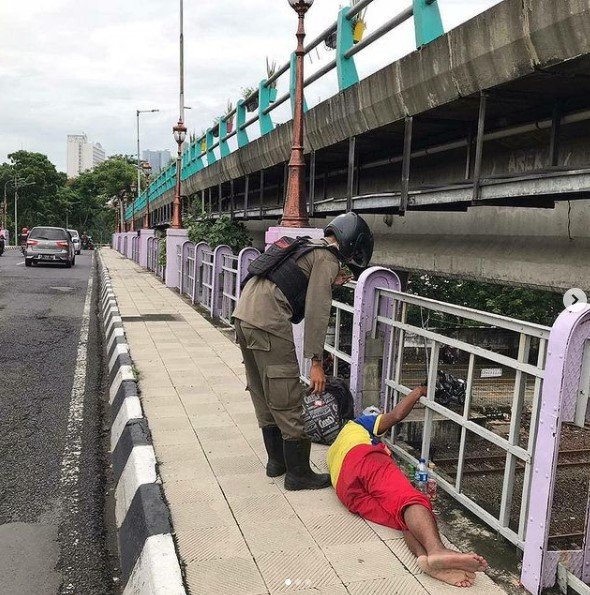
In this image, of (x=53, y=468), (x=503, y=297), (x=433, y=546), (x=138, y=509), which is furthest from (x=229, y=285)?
(x=503, y=297)

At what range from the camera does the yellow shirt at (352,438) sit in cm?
343

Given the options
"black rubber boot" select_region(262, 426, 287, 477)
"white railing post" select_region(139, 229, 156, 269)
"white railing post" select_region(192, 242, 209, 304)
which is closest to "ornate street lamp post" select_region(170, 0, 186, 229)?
"white railing post" select_region(192, 242, 209, 304)

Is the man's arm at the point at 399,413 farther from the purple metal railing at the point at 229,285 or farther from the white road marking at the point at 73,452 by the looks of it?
the purple metal railing at the point at 229,285

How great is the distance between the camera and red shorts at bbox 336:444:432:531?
3123 millimetres

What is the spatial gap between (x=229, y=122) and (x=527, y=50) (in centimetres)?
1117

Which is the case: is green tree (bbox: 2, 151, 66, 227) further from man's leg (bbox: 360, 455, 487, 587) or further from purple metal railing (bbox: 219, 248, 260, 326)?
man's leg (bbox: 360, 455, 487, 587)

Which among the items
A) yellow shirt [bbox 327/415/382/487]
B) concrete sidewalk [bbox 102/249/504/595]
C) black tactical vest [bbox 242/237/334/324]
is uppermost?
black tactical vest [bbox 242/237/334/324]

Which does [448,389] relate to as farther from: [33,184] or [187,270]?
[33,184]

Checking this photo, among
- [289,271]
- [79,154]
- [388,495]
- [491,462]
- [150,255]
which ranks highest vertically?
[79,154]

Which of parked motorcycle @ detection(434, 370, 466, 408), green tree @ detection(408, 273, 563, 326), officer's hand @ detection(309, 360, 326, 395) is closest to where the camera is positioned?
officer's hand @ detection(309, 360, 326, 395)

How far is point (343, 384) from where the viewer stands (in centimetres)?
429

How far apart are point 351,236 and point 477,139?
261cm

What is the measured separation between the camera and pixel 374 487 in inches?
127

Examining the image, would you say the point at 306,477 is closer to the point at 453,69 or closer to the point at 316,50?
the point at 453,69
